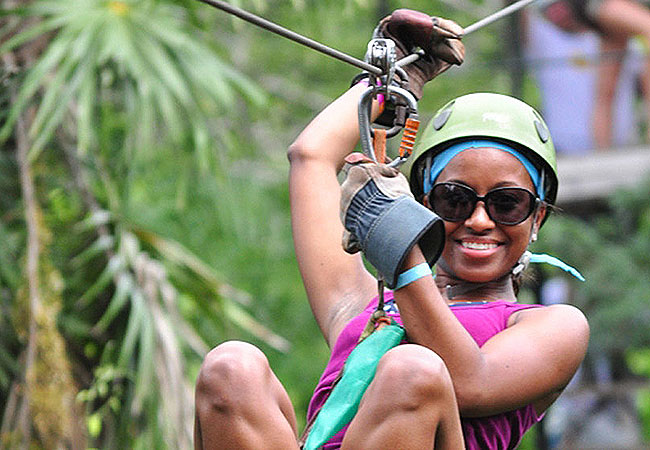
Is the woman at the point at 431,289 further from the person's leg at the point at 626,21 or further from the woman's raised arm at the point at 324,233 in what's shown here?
the person's leg at the point at 626,21

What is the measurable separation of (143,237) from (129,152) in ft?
1.23

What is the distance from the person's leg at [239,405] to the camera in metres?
2.57

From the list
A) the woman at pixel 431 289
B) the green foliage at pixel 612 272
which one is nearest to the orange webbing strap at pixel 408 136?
the woman at pixel 431 289

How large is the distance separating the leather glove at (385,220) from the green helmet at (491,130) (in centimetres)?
36

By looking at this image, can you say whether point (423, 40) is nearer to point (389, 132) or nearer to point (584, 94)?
point (389, 132)

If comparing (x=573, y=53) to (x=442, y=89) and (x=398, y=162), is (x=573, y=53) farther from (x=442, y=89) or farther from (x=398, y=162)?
(x=398, y=162)

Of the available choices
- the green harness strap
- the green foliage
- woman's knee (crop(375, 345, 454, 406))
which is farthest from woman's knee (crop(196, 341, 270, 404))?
the green foliage

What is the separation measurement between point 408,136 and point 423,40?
41 cm

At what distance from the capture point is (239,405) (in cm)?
257

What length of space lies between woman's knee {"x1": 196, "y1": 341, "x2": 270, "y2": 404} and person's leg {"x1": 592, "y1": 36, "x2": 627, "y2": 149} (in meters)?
5.29

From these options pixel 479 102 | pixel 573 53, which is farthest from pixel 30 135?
pixel 573 53

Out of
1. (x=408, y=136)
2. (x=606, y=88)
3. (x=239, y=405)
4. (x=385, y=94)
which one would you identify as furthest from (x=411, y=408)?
(x=606, y=88)

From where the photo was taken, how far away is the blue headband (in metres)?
2.93

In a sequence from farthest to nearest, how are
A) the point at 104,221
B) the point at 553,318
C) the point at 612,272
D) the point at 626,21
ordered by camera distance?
the point at 626,21, the point at 612,272, the point at 104,221, the point at 553,318
